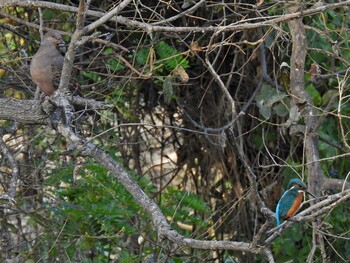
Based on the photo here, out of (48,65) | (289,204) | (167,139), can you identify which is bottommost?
(289,204)

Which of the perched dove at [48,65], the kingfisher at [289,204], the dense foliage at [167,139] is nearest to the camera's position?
the kingfisher at [289,204]

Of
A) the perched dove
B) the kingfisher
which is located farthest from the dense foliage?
the kingfisher

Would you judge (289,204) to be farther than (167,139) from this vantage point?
No

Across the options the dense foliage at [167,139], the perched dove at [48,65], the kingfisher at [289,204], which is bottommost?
the kingfisher at [289,204]

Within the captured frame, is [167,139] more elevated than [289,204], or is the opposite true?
[167,139]

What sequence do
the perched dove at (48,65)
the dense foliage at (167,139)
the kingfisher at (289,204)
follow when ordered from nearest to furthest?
the kingfisher at (289,204)
the perched dove at (48,65)
the dense foliage at (167,139)

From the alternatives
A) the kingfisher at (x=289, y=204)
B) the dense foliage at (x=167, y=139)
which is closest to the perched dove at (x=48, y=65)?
the dense foliage at (x=167, y=139)

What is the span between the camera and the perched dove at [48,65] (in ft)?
16.5

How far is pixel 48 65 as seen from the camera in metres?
5.12

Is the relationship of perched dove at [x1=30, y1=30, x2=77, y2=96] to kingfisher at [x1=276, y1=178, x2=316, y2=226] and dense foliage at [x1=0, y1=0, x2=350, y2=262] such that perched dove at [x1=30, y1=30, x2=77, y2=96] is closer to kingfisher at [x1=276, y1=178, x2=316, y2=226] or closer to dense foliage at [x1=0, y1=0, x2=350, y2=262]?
dense foliage at [x1=0, y1=0, x2=350, y2=262]

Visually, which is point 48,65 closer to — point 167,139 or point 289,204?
point 167,139

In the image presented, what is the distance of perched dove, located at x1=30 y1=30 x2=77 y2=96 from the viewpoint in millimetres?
5016

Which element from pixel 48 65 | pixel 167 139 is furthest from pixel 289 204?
pixel 167 139

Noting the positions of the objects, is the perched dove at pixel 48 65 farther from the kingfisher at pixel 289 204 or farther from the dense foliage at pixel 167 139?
the kingfisher at pixel 289 204
